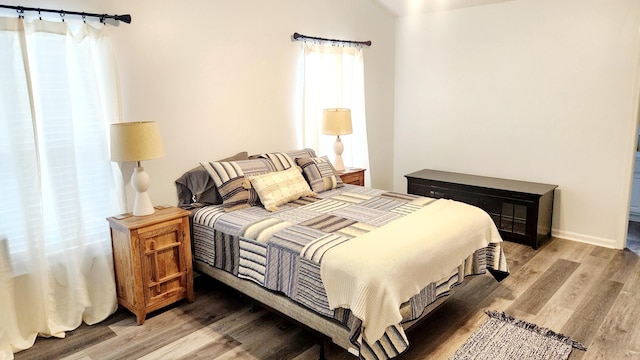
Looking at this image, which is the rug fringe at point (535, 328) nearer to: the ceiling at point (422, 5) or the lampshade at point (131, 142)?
the lampshade at point (131, 142)

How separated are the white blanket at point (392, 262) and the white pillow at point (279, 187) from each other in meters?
0.95

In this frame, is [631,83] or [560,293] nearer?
[560,293]

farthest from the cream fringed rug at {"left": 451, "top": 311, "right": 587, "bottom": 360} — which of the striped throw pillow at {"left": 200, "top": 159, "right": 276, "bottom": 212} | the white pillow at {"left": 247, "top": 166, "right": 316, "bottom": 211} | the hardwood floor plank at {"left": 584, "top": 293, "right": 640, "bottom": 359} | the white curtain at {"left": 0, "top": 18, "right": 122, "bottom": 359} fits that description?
the white curtain at {"left": 0, "top": 18, "right": 122, "bottom": 359}

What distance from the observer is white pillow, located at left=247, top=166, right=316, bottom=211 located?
3320 millimetres

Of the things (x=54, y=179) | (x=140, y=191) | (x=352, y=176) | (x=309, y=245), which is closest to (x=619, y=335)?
(x=309, y=245)

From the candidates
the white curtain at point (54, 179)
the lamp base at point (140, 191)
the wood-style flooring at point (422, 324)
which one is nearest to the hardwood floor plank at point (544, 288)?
the wood-style flooring at point (422, 324)

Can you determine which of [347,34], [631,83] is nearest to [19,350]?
[347,34]

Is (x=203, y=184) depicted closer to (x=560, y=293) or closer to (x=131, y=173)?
(x=131, y=173)

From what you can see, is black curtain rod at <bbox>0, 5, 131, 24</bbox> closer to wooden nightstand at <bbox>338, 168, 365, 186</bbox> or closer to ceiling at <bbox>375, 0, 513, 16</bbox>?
wooden nightstand at <bbox>338, 168, 365, 186</bbox>

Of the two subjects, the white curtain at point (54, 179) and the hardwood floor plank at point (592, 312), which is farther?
the hardwood floor plank at point (592, 312)

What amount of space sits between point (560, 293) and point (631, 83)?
1971 millimetres

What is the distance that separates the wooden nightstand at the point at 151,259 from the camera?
2818 millimetres

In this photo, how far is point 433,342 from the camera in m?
2.63

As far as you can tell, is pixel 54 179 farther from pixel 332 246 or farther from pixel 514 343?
pixel 514 343
